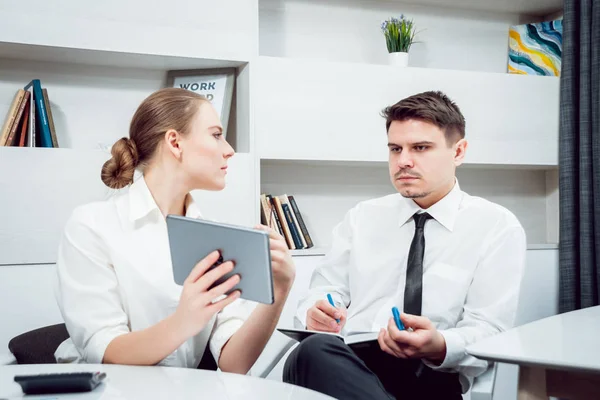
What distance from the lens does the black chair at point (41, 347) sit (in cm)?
146

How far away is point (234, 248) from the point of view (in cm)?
112

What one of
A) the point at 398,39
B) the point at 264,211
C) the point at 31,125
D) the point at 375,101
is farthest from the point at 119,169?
the point at 398,39

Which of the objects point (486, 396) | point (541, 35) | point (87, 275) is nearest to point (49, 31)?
point (87, 275)

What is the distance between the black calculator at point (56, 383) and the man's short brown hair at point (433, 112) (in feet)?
4.11

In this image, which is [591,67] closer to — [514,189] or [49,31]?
[514,189]

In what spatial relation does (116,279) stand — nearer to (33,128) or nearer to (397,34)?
(33,128)

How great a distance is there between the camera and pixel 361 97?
9.36ft

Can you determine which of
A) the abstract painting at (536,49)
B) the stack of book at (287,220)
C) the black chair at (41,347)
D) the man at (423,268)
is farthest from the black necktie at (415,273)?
the abstract painting at (536,49)

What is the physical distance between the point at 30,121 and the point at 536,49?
2429 mm

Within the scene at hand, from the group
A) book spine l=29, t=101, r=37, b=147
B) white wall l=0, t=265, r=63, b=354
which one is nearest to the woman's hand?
white wall l=0, t=265, r=63, b=354

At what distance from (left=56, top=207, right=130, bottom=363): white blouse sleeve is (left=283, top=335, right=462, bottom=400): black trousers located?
15.6 inches

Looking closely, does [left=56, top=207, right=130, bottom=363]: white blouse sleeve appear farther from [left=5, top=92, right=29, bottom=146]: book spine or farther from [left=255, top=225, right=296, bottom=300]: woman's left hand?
[left=5, top=92, right=29, bottom=146]: book spine

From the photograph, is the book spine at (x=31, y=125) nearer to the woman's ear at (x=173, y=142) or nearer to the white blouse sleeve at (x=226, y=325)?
the woman's ear at (x=173, y=142)

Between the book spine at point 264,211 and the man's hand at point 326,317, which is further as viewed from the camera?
the book spine at point 264,211
